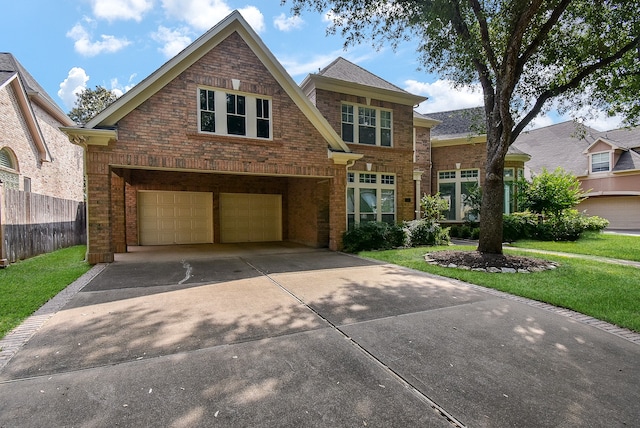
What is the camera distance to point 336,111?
13.2 meters

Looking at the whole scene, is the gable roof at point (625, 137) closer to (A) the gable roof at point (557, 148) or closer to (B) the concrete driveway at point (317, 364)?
(A) the gable roof at point (557, 148)

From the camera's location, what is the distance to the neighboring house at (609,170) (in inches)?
908

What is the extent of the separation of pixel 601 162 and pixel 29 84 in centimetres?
3801

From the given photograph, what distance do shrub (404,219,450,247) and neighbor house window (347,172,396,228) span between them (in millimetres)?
1404

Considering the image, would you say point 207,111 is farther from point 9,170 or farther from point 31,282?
point 9,170

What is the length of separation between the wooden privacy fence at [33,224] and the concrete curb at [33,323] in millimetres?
3711

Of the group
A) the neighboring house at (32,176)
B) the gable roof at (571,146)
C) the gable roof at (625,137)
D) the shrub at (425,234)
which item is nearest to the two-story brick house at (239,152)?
the shrub at (425,234)

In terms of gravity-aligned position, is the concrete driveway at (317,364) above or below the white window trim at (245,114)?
below

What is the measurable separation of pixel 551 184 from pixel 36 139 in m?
24.5

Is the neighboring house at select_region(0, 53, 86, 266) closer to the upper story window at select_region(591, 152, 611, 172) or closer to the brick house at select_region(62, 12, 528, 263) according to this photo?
the brick house at select_region(62, 12, 528, 263)

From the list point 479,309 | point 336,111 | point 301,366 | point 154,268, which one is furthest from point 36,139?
point 479,309

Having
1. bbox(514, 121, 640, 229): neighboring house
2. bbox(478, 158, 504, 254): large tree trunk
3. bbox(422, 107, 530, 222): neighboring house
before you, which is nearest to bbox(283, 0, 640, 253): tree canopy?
bbox(478, 158, 504, 254): large tree trunk

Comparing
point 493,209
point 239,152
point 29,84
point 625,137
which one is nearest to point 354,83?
point 239,152

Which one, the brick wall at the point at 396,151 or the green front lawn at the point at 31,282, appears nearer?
the green front lawn at the point at 31,282
